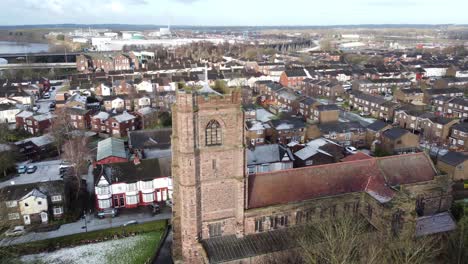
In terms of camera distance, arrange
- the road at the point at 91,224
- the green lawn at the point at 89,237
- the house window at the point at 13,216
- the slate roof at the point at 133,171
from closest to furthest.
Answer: the green lawn at the point at 89,237 < the road at the point at 91,224 < the house window at the point at 13,216 < the slate roof at the point at 133,171

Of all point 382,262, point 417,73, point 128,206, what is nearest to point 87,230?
point 128,206

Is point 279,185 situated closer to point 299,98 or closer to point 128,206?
point 128,206

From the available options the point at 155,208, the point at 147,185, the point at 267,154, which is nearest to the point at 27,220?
the point at 147,185

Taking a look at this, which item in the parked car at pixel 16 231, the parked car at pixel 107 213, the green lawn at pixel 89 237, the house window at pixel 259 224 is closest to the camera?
the house window at pixel 259 224

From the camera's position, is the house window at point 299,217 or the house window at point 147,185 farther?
the house window at point 147,185

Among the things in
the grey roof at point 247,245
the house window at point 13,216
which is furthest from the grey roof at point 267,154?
the house window at point 13,216

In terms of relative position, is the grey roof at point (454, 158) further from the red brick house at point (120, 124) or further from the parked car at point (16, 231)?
the red brick house at point (120, 124)
